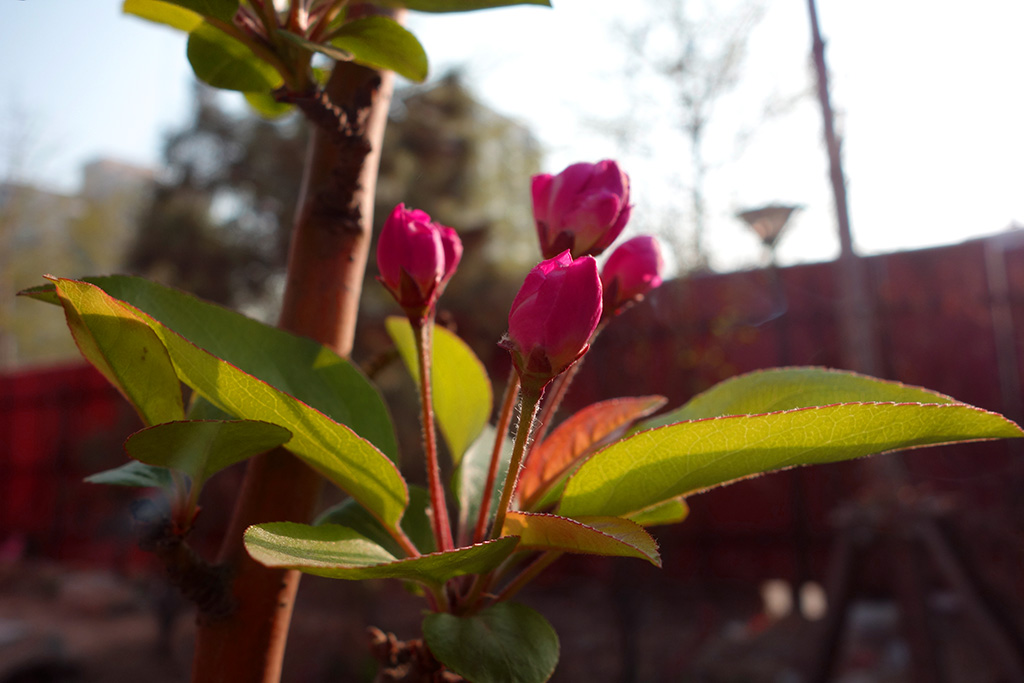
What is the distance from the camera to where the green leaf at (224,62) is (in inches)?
17.3

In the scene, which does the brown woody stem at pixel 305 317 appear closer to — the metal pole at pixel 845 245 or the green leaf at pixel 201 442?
the green leaf at pixel 201 442

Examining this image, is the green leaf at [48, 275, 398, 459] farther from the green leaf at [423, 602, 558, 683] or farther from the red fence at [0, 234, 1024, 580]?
the red fence at [0, 234, 1024, 580]

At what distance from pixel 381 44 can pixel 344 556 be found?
0.31 m

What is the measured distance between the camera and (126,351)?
0.29 m

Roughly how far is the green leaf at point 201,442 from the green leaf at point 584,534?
0.11 meters

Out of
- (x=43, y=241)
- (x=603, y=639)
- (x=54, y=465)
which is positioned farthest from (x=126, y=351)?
(x=43, y=241)

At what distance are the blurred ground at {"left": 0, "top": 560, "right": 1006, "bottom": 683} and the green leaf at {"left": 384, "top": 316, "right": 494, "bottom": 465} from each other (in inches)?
102

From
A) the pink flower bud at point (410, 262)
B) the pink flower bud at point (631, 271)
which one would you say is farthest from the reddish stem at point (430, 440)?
the pink flower bud at point (631, 271)

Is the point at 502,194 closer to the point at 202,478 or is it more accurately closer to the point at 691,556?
the point at 691,556

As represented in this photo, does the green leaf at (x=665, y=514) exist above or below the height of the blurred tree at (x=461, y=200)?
below

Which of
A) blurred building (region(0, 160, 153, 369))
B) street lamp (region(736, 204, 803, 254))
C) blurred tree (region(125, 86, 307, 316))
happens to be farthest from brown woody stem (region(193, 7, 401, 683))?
blurred building (region(0, 160, 153, 369))

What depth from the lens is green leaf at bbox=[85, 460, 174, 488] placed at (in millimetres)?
346

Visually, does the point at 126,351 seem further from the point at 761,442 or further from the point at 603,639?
A: the point at 603,639

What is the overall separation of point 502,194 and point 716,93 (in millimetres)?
1389
